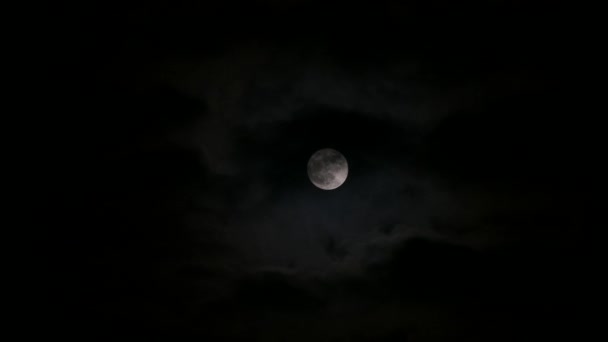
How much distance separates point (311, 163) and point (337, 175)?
1290 millimetres

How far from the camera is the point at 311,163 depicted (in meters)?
7.77

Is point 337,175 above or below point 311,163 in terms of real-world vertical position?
below

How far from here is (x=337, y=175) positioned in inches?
301
